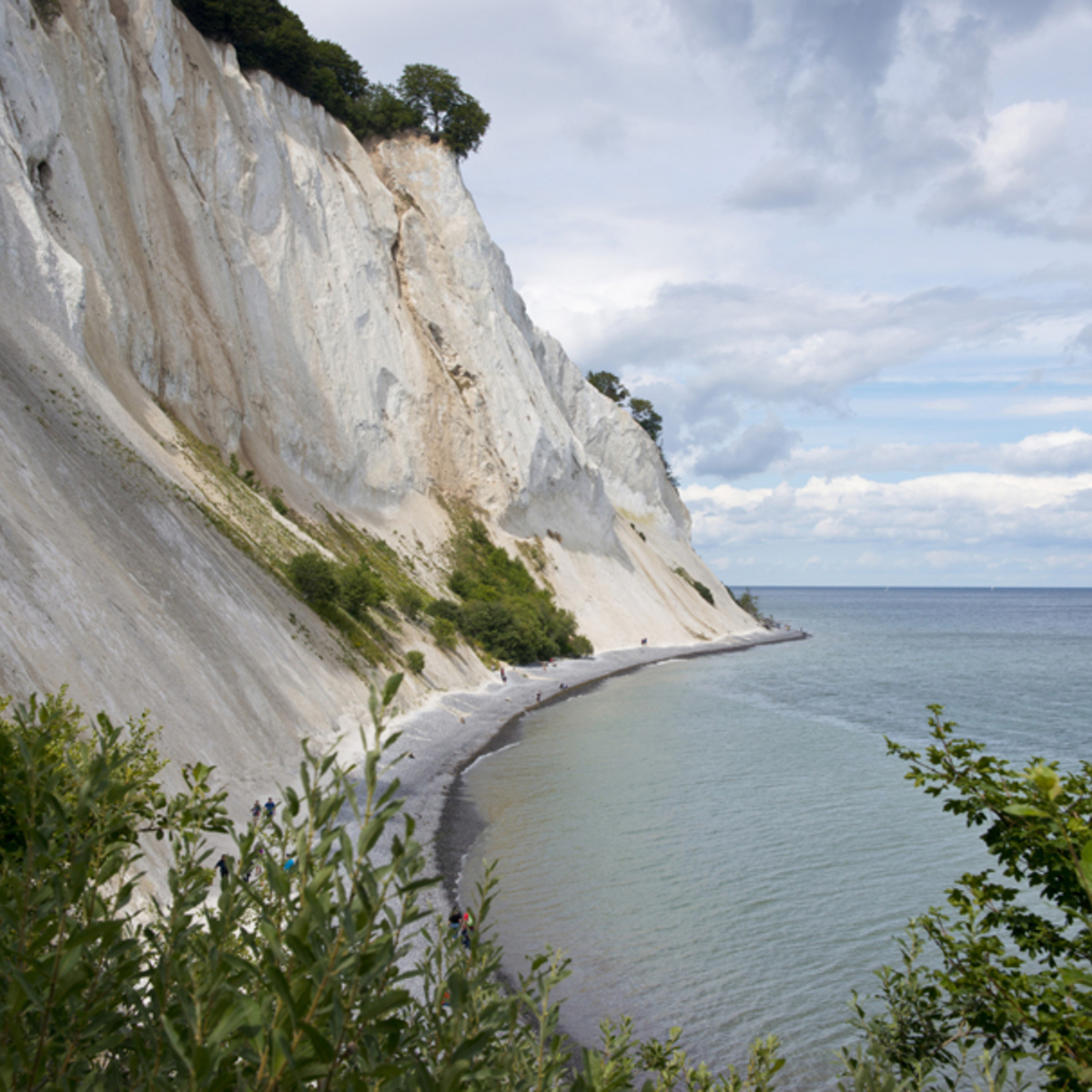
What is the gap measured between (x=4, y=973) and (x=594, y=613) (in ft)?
203

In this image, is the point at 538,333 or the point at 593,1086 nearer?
the point at 593,1086

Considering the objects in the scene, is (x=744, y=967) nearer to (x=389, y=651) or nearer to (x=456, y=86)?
(x=389, y=651)

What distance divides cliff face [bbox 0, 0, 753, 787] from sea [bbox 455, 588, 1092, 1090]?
292 inches

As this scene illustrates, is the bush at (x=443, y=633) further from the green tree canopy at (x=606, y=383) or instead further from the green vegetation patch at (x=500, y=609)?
the green tree canopy at (x=606, y=383)

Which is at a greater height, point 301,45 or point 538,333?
point 301,45

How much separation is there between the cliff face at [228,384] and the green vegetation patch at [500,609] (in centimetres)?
212

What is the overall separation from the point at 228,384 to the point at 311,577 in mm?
15235

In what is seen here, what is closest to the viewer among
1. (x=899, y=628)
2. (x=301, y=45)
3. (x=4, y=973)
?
(x=4, y=973)

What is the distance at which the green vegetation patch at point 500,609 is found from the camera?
48.3 meters

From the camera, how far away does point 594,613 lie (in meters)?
64.6

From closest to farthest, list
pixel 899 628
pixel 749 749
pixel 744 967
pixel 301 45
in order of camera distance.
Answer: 1. pixel 744 967
2. pixel 749 749
3. pixel 301 45
4. pixel 899 628

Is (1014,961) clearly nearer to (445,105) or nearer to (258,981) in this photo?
(258,981)

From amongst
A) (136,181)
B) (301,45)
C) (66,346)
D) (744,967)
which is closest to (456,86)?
(301,45)

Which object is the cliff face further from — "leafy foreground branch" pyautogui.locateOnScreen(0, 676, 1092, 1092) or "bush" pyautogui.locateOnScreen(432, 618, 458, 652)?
"leafy foreground branch" pyautogui.locateOnScreen(0, 676, 1092, 1092)
